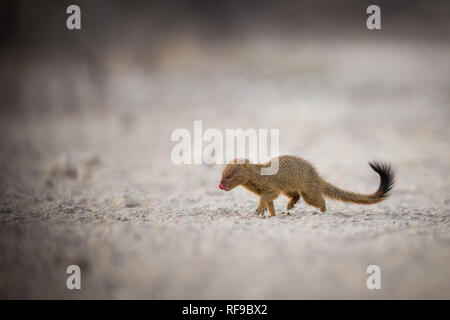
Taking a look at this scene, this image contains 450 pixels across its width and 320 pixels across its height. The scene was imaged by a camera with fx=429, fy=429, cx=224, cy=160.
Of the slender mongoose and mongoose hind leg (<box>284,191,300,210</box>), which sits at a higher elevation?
the slender mongoose

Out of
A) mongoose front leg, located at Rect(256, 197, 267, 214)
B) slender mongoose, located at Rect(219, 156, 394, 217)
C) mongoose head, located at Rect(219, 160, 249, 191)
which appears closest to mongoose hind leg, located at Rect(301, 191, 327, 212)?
slender mongoose, located at Rect(219, 156, 394, 217)

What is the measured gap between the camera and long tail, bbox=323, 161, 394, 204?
4.78 meters

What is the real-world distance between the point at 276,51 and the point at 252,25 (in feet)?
7.50

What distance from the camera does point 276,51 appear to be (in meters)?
19.5

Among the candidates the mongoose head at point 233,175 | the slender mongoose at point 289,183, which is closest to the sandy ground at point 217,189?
the slender mongoose at point 289,183

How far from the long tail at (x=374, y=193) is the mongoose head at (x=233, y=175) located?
1.02 metres

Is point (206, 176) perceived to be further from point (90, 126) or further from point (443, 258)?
point (90, 126)

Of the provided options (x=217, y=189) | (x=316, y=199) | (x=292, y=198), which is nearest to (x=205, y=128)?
(x=217, y=189)

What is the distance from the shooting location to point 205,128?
1105cm

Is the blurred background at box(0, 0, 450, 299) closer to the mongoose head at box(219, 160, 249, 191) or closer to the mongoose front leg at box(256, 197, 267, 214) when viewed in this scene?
the mongoose front leg at box(256, 197, 267, 214)

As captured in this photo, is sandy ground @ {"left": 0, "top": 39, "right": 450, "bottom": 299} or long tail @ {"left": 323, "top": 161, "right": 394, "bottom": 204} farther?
long tail @ {"left": 323, "top": 161, "right": 394, "bottom": 204}

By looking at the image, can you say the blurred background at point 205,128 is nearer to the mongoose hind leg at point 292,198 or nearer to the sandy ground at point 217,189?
the sandy ground at point 217,189

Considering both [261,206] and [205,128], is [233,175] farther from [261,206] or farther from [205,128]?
[205,128]

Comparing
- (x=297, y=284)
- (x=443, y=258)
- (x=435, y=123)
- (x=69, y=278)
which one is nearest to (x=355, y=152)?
(x=435, y=123)
